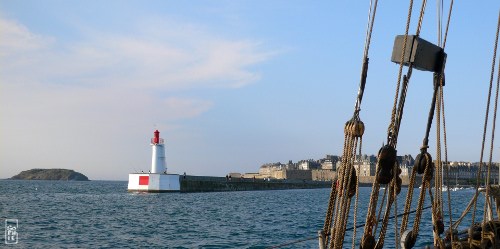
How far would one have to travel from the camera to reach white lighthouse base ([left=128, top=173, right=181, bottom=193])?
274 ft

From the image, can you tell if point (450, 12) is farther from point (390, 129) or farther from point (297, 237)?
point (297, 237)

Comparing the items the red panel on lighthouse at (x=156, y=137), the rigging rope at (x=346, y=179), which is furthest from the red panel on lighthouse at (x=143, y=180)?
the rigging rope at (x=346, y=179)

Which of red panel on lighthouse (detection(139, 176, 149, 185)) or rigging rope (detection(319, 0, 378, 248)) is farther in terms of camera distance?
red panel on lighthouse (detection(139, 176, 149, 185))

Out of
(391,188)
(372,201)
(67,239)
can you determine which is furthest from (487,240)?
(67,239)

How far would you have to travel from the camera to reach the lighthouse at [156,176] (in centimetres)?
8156

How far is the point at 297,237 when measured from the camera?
29734 mm

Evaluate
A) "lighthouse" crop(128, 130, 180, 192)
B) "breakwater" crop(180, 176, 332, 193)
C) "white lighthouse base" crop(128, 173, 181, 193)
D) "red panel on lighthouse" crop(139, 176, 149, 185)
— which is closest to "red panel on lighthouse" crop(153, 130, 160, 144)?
"lighthouse" crop(128, 130, 180, 192)

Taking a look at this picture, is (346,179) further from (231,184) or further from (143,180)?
(231,184)

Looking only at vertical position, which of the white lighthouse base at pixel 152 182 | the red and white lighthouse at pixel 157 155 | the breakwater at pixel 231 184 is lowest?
the breakwater at pixel 231 184

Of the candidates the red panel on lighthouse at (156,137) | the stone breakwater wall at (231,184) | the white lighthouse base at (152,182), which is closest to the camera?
the red panel on lighthouse at (156,137)

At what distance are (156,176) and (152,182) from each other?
3.32ft

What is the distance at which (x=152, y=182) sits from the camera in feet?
274

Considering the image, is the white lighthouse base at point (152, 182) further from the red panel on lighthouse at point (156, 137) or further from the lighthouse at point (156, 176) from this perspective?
the red panel on lighthouse at point (156, 137)

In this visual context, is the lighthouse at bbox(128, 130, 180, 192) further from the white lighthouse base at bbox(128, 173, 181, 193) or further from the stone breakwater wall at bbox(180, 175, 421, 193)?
the stone breakwater wall at bbox(180, 175, 421, 193)
